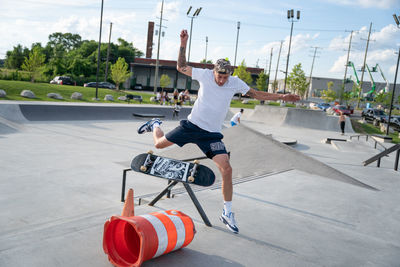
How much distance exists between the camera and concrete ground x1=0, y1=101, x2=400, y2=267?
342 cm

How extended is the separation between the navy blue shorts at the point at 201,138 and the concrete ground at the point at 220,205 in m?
0.96

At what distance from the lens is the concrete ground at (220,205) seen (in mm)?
3420

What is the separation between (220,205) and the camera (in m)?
5.22

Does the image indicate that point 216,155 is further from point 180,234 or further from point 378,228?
point 378,228

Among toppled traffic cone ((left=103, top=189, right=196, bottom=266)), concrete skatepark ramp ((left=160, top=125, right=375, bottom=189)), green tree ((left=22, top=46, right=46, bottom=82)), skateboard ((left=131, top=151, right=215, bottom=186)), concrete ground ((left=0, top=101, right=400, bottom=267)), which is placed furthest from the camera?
green tree ((left=22, top=46, right=46, bottom=82))

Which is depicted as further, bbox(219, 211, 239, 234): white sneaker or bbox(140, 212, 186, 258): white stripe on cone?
bbox(219, 211, 239, 234): white sneaker

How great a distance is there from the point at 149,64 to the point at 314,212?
214 feet

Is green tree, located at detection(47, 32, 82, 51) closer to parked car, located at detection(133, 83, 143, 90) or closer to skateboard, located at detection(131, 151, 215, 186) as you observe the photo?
parked car, located at detection(133, 83, 143, 90)

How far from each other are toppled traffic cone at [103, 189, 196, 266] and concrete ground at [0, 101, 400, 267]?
149mm

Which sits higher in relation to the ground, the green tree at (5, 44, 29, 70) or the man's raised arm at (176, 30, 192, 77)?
the green tree at (5, 44, 29, 70)

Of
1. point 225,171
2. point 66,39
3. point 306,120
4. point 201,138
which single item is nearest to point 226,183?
point 225,171

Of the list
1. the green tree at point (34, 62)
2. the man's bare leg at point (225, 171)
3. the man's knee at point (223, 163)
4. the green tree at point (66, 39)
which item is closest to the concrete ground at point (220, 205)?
the man's bare leg at point (225, 171)

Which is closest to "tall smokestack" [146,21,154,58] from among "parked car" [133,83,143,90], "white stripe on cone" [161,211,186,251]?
"parked car" [133,83,143,90]

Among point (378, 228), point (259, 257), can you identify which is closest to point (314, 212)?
point (378, 228)
